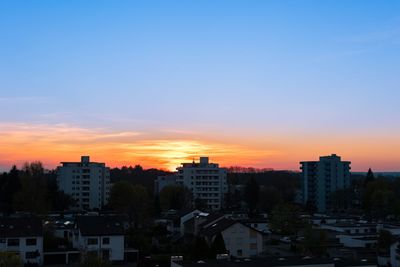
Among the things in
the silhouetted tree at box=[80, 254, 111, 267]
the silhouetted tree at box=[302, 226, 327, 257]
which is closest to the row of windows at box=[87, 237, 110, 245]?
the silhouetted tree at box=[80, 254, 111, 267]

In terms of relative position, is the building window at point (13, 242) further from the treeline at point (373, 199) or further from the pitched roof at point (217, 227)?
the treeline at point (373, 199)

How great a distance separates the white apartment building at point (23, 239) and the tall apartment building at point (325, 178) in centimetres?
4840

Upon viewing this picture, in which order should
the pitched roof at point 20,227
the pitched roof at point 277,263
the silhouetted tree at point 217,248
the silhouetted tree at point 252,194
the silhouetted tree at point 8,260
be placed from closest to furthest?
the silhouetted tree at point 8,260
the pitched roof at point 277,263
the silhouetted tree at point 217,248
the pitched roof at point 20,227
the silhouetted tree at point 252,194

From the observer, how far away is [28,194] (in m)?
44.9

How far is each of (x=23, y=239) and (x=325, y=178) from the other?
167 feet

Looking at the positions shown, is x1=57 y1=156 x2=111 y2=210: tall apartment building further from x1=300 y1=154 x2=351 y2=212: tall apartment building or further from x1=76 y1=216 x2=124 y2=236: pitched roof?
x1=76 y1=216 x2=124 y2=236: pitched roof

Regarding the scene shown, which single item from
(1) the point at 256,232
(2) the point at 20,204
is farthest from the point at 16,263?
(2) the point at 20,204

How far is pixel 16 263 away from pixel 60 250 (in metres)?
10.7

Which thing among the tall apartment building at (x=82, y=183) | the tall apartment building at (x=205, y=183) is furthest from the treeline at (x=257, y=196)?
the tall apartment building at (x=82, y=183)

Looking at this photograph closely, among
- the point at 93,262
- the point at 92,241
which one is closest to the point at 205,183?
the point at 92,241

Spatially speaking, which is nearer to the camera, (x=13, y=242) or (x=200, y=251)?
(x=200, y=251)

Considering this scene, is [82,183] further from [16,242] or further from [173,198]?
[16,242]

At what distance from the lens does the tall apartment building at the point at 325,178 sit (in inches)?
2817

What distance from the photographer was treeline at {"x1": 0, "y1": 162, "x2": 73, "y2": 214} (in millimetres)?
43812
